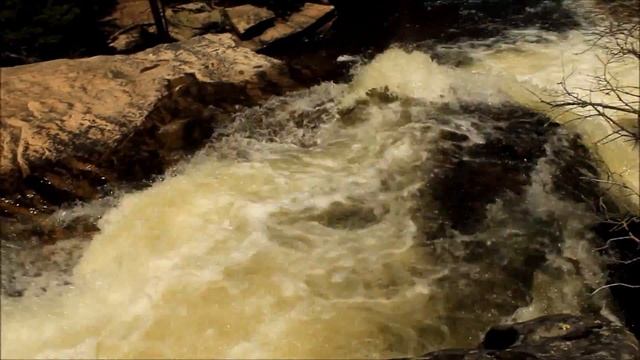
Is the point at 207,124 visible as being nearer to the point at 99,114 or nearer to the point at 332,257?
the point at 99,114

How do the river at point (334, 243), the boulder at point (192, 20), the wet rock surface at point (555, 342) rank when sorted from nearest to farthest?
1. the wet rock surface at point (555, 342)
2. the river at point (334, 243)
3. the boulder at point (192, 20)

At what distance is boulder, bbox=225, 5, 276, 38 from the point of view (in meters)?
7.53

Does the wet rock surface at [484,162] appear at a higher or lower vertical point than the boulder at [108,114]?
lower

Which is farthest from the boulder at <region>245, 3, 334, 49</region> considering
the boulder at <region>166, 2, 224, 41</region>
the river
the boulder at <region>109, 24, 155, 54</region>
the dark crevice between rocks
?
the river

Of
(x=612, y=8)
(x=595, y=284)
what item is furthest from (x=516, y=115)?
(x=612, y=8)

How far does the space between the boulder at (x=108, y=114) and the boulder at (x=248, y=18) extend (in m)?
1.32

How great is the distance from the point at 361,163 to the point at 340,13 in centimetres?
409

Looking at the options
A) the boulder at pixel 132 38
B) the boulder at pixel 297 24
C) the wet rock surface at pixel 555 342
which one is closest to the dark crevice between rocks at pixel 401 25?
the boulder at pixel 297 24

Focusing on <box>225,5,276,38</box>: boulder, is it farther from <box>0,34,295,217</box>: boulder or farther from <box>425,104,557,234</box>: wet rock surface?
<box>425,104,557,234</box>: wet rock surface

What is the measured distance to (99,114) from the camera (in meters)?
5.04

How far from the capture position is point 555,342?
3.19 meters

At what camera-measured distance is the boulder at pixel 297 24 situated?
751 cm

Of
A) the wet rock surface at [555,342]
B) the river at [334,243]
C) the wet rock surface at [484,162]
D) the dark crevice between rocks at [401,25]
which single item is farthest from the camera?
the dark crevice between rocks at [401,25]

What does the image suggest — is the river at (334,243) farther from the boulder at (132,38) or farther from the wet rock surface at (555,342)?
the boulder at (132,38)
